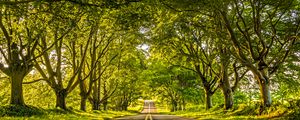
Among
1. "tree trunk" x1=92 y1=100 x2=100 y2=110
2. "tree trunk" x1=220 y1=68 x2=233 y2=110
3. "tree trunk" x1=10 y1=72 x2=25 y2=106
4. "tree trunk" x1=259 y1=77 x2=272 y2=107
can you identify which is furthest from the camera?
"tree trunk" x1=92 y1=100 x2=100 y2=110

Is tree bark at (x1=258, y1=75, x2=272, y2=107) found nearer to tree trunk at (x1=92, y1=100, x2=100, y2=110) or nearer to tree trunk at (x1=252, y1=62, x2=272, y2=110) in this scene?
tree trunk at (x1=252, y1=62, x2=272, y2=110)

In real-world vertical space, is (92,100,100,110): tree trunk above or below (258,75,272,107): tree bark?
below

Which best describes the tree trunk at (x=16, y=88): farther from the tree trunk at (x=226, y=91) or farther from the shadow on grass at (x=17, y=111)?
the tree trunk at (x=226, y=91)

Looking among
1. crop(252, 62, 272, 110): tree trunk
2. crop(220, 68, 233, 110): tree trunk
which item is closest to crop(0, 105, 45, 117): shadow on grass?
crop(252, 62, 272, 110): tree trunk

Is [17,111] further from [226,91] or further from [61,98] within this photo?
[226,91]

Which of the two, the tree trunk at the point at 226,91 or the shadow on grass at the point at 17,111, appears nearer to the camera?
the shadow on grass at the point at 17,111

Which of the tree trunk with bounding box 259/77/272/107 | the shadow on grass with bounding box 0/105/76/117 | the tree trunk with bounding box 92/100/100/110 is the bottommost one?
the tree trunk with bounding box 92/100/100/110

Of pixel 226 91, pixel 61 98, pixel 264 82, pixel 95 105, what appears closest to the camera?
pixel 264 82

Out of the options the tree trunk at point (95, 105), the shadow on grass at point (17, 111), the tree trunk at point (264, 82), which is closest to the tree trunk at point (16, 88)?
the shadow on grass at point (17, 111)

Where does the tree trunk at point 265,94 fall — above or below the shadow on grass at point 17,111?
above

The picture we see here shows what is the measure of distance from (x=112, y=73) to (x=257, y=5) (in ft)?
107

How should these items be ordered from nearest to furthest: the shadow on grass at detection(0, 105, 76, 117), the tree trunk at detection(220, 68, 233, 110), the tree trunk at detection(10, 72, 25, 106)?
the shadow on grass at detection(0, 105, 76, 117) < the tree trunk at detection(10, 72, 25, 106) < the tree trunk at detection(220, 68, 233, 110)

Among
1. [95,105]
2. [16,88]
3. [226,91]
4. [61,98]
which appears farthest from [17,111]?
[95,105]

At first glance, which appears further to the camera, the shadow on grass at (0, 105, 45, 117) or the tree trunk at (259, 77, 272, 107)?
the tree trunk at (259, 77, 272, 107)
